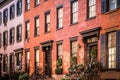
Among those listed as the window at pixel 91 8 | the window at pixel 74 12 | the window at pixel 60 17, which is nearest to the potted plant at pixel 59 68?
the window at pixel 60 17

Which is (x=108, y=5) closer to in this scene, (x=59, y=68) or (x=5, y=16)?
(x=59, y=68)

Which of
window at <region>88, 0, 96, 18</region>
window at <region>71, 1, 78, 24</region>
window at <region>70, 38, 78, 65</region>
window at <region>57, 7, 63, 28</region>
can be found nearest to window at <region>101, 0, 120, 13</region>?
window at <region>88, 0, 96, 18</region>

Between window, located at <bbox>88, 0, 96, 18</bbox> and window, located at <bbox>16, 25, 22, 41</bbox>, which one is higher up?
window, located at <bbox>88, 0, 96, 18</bbox>

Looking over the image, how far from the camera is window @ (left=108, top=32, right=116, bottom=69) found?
2854cm

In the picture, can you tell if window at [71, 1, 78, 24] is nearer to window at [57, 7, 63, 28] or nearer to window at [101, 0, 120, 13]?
window at [57, 7, 63, 28]

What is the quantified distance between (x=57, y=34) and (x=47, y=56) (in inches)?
133

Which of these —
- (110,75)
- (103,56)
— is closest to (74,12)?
(103,56)

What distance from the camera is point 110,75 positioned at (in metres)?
28.5

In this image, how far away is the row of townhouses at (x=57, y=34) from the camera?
2920cm

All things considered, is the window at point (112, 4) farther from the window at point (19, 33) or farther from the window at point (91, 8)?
the window at point (19, 33)

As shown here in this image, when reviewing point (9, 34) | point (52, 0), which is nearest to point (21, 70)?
point (9, 34)

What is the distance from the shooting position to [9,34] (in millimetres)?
54781

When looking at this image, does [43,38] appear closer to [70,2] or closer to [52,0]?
[52,0]

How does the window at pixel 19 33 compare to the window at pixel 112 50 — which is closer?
the window at pixel 112 50
